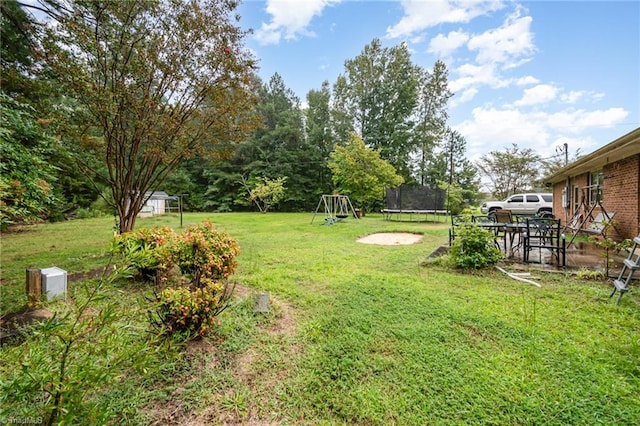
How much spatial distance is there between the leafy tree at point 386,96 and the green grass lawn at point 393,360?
19448mm

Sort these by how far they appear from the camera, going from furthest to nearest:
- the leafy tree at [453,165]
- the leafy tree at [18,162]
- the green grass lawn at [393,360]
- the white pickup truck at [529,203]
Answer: the leafy tree at [453,165] < the white pickup truck at [529,203] < the leafy tree at [18,162] < the green grass lawn at [393,360]

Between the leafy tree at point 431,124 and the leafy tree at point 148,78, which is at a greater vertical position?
the leafy tree at point 431,124

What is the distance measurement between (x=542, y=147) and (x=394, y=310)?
22.3 m

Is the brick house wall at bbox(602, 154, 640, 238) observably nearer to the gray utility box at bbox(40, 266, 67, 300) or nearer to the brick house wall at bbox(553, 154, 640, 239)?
the brick house wall at bbox(553, 154, 640, 239)

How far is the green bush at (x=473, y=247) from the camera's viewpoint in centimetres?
Result: 454

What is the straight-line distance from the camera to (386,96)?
22.1 m

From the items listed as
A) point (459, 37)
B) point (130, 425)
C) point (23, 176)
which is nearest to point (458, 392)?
point (130, 425)

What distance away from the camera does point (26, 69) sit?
5.47 meters

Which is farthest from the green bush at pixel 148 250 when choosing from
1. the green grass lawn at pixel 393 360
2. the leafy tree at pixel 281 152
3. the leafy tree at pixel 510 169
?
the leafy tree at pixel 510 169

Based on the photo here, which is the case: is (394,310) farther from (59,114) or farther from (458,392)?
(59,114)

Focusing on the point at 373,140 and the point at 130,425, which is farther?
the point at 373,140

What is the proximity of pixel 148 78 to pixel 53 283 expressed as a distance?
387 cm

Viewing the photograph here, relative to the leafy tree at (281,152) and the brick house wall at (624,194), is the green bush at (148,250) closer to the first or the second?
the brick house wall at (624,194)

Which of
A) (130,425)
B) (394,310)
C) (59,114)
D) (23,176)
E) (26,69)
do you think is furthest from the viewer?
(26,69)
